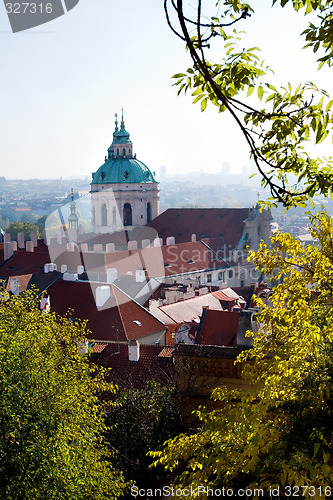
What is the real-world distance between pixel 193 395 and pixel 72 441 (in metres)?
4.03

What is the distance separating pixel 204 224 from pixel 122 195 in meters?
9.07

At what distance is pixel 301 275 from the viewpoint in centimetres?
716

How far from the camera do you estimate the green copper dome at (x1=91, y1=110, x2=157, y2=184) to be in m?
60.8

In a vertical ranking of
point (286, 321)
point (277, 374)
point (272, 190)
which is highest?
point (272, 190)

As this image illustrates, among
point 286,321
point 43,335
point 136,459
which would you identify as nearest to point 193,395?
point 136,459

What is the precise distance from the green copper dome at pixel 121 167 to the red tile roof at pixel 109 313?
34278 millimetres

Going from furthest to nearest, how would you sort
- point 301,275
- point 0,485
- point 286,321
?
point 0,485 → point 301,275 → point 286,321

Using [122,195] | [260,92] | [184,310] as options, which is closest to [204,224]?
[122,195]

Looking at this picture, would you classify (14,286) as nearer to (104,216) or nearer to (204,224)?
(204,224)

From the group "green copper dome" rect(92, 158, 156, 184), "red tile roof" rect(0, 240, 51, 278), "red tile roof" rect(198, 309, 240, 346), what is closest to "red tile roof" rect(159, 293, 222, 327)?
"red tile roof" rect(198, 309, 240, 346)

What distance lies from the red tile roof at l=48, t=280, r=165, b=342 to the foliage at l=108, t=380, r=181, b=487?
24.1 ft

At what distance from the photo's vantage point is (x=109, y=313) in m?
23.9

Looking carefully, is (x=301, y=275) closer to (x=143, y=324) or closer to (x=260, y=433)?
(x=260, y=433)

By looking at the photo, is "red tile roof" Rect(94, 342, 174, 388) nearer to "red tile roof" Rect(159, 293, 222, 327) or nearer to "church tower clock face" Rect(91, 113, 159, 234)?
"red tile roof" Rect(159, 293, 222, 327)
